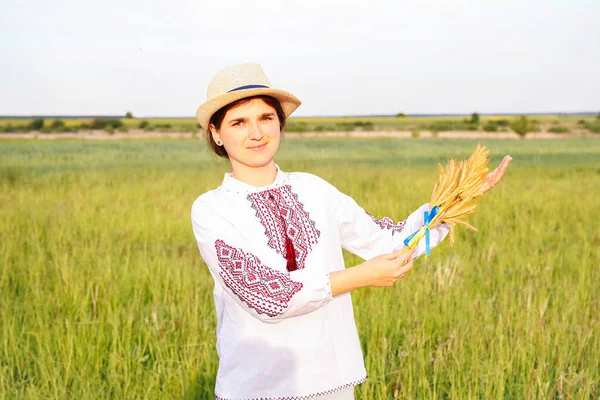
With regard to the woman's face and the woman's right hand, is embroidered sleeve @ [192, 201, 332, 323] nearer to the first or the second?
the woman's right hand

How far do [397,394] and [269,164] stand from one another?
1344mm

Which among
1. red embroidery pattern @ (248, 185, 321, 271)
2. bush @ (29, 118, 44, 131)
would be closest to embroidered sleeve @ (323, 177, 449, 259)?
red embroidery pattern @ (248, 185, 321, 271)

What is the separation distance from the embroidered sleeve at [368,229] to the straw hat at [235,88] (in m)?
0.34

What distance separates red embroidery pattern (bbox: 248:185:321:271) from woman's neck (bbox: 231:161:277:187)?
0.14 ft

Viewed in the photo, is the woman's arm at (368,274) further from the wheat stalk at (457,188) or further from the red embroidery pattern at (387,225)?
the red embroidery pattern at (387,225)

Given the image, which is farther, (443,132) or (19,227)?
(443,132)

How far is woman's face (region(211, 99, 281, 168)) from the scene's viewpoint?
1.94 metres

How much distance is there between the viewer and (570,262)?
4.93 metres

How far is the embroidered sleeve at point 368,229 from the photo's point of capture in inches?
82.3

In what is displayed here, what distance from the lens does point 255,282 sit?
1.76 metres

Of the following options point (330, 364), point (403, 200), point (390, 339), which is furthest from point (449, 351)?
point (403, 200)

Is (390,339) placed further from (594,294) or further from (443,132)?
(443,132)

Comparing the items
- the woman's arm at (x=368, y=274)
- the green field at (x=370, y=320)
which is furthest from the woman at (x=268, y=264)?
the green field at (x=370, y=320)

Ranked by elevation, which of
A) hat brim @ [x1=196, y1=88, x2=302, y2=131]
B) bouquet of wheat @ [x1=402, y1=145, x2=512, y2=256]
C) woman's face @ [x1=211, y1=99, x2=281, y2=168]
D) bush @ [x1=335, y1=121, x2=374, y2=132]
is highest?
bush @ [x1=335, y1=121, x2=374, y2=132]
